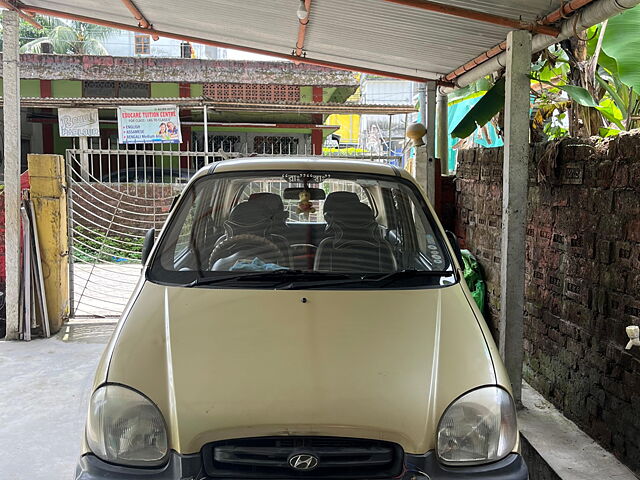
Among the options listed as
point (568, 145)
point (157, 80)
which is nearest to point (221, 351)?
point (568, 145)

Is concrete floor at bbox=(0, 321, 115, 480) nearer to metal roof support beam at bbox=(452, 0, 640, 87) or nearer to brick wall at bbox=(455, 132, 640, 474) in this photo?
brick wall at bbox=(455, 132, 640, 474)

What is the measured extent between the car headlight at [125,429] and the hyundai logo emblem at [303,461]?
0.45 metres

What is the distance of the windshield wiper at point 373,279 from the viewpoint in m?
2.93

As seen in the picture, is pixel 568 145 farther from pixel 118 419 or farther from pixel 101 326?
pixel 101 326

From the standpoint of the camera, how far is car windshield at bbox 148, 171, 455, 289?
9.94 ft

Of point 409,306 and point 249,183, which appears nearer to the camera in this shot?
point 409,306

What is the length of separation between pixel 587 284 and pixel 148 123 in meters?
10.2

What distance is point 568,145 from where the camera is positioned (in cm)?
432

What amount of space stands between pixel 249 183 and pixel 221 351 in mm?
1853

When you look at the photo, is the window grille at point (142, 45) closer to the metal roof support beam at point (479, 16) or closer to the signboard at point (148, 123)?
the signboard at point (148, 123)

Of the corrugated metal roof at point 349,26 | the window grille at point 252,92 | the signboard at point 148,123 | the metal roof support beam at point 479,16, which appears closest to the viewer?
the metal roof support beam at point 479,16

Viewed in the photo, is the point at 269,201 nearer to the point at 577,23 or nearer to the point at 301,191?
the point at 301,191

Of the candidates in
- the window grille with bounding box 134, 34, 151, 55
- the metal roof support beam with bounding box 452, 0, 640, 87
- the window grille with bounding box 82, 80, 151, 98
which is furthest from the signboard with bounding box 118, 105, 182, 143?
the window grille with bounding box 134, 34, 151, 55

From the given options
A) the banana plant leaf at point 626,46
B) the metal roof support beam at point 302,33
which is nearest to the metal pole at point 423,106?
the metal roof support beam at point 302,33
